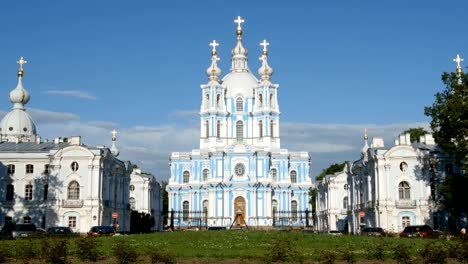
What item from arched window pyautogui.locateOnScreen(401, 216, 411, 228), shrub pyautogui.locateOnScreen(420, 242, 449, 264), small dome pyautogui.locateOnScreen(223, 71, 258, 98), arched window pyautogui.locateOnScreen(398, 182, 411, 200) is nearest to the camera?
shrub pyautogui.locateOnScreen(420, 242, 449, 264)

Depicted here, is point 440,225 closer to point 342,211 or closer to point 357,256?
point 342,211

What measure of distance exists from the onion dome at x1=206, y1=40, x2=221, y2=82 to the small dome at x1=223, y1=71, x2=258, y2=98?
219cm

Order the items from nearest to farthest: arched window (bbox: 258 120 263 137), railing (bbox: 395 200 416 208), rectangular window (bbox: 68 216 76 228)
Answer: railing (bbox: 395 200 416 208)
rectangular window (bbox: 68 216 76 228)
arched window (bbox: 258 120 263 137)

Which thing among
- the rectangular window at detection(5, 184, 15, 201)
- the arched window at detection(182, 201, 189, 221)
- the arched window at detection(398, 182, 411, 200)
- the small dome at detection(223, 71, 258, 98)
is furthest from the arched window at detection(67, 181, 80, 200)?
the small dome at detection(223, 71, 258, 98)

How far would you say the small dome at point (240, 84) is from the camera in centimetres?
9444

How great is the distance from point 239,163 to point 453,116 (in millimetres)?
44412

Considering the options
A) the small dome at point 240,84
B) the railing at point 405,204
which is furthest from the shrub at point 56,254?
the small dome at point 240,84

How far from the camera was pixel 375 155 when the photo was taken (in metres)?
53.9

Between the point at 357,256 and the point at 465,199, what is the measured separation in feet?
91.9

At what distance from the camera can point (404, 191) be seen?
53.8 metres

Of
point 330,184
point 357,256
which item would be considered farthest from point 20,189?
point 357,256

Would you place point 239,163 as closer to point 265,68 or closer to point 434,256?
point 265,68

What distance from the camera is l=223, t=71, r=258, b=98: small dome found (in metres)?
94.4

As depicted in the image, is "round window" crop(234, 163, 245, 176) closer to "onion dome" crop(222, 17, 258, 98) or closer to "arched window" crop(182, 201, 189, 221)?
"arched window" crop(182, 201, 189, 221)
